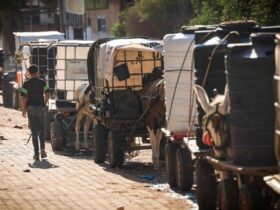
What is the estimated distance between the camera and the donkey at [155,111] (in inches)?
719

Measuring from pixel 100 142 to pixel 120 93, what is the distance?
128 centimetres

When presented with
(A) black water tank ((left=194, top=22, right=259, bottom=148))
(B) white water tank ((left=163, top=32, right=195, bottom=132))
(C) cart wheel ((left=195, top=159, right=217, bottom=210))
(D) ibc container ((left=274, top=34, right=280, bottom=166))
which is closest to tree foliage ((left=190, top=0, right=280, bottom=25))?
(B) white water tank ((left=163, top=32, right=195, bottom=132))

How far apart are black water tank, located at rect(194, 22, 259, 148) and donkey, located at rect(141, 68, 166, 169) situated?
4835 mm

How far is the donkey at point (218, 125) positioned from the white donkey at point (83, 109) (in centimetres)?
1052

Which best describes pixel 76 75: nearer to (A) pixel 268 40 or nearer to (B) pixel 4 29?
(A) pixel 268 40

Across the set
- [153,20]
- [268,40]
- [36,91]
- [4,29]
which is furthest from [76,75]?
[4,29]

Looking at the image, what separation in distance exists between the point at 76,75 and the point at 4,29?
5568cm

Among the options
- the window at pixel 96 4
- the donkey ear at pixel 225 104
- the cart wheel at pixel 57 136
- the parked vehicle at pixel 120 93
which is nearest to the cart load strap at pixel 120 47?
the parked vehicle at pixel 120 93

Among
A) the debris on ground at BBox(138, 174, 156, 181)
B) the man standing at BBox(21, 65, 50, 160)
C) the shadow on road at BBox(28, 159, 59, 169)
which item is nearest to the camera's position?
the debris on ground at BBox(138, 174, 156, 181)

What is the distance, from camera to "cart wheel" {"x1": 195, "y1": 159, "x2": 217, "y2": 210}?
→ 12719 mm

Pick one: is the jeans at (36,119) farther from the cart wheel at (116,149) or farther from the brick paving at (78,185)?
the cart wheel at (116,149)

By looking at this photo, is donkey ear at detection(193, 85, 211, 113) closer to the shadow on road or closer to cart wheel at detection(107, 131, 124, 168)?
cart wheel at detection(107, 131, 124, 168)

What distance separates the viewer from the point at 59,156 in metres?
22.5


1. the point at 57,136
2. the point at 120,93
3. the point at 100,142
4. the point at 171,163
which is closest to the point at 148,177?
the point at 171,163
